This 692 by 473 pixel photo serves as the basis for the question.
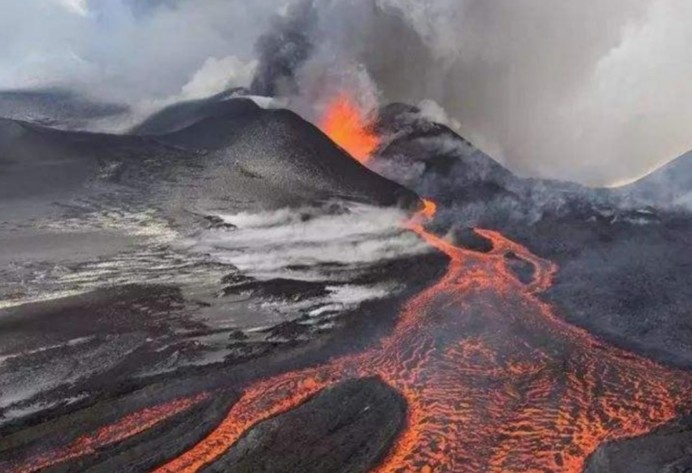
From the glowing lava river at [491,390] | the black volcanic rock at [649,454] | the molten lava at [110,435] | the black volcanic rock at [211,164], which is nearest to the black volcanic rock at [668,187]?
the black volcanic rock at [211,164]

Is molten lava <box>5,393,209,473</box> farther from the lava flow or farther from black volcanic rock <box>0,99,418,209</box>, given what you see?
black volcanic rock <box>0,99,418,209</box>

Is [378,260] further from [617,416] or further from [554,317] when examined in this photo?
[617,416]

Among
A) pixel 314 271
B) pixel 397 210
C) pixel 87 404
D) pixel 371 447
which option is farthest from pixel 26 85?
pixel 371 447

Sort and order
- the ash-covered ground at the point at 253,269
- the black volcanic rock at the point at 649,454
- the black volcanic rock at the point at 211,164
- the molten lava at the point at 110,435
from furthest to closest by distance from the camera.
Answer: the black volcanic rock at the point at 211,164, the ash-covered ground at the point at 253,269, the black volcanic rock at the point at 649,454, the molten lava at the point at 110,435

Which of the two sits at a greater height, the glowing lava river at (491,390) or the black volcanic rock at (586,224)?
the black volcanic rock at (586,224)

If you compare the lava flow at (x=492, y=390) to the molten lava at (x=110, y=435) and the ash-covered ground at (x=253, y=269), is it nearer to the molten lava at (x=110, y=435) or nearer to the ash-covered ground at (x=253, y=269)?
the ash-covered ground at (x=253, y=269)

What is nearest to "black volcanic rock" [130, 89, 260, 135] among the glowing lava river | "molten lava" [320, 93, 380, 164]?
"molten lava" [320, 93, 380, 164]

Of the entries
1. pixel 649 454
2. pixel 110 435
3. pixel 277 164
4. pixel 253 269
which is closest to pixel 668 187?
pixel 277 164
